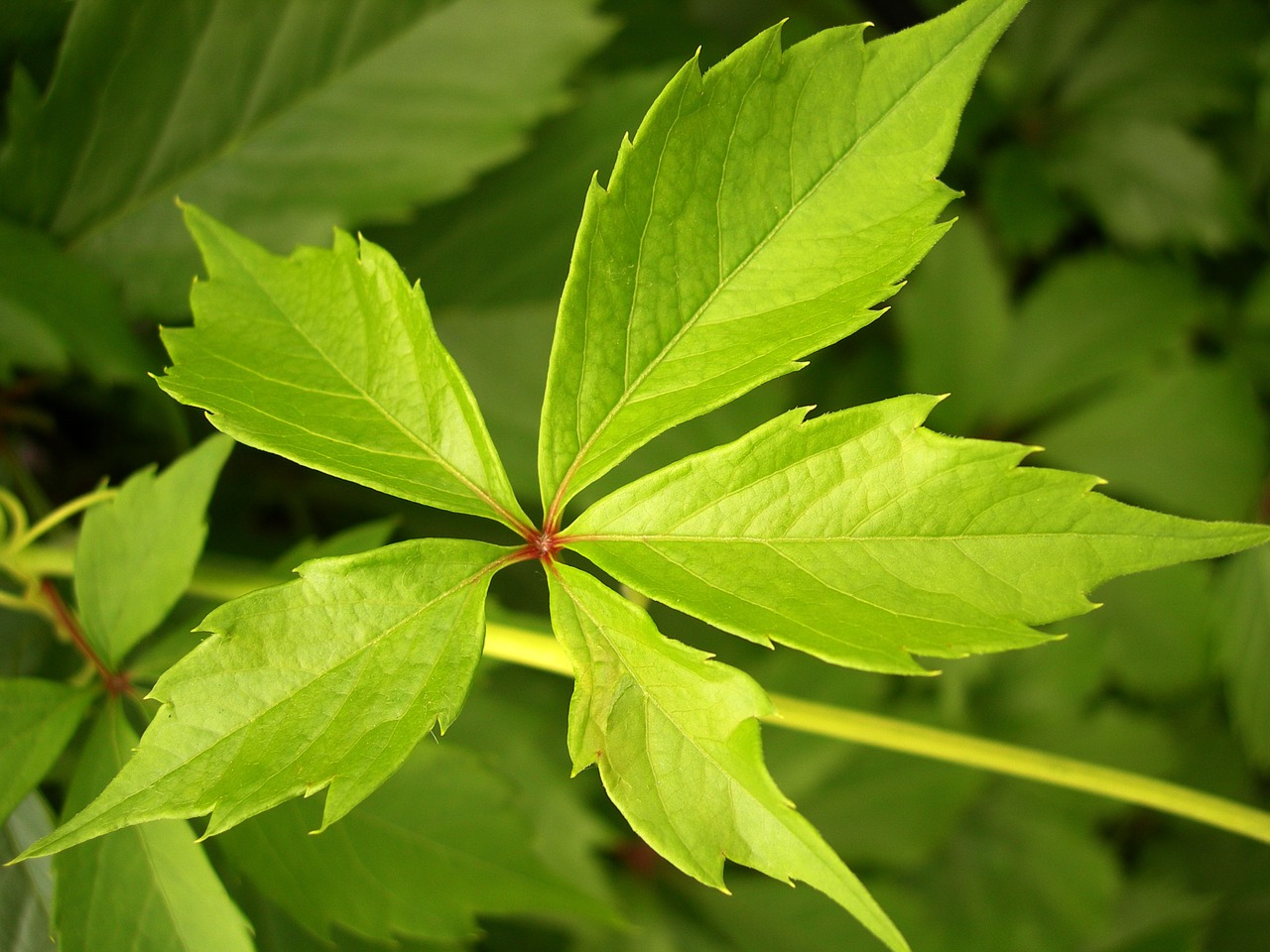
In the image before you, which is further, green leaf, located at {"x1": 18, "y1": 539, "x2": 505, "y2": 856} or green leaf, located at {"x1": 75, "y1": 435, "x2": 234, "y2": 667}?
green leaf, located at {"x1": 75, "y1": 435, "x2": 234, "y2": 667}

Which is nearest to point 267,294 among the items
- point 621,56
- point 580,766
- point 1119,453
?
point 580,766

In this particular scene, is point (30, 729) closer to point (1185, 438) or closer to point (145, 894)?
point (145, 894)

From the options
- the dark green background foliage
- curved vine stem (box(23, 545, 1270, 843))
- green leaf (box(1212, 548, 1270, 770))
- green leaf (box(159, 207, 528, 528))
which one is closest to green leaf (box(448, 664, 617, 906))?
the dark green background foliage

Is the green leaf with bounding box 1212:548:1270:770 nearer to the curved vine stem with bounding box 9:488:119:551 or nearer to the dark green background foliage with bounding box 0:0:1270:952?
the dark green background foliage with bounding box 0:0:1270:952

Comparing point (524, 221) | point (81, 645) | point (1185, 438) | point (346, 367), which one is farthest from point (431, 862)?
point (1185, 438)

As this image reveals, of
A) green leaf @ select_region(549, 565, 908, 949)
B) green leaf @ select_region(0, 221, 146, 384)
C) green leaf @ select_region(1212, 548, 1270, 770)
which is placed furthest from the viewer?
green leaf @ select_region(1212, 548, 1270, 770)

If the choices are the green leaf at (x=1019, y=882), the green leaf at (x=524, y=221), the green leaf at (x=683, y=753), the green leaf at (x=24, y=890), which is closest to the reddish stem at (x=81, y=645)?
the green leaf at (x=24, y=890)

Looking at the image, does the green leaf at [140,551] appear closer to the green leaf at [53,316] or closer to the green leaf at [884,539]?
the green leaf at [53,316]

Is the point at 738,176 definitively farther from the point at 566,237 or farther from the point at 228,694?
the point at 566,237
